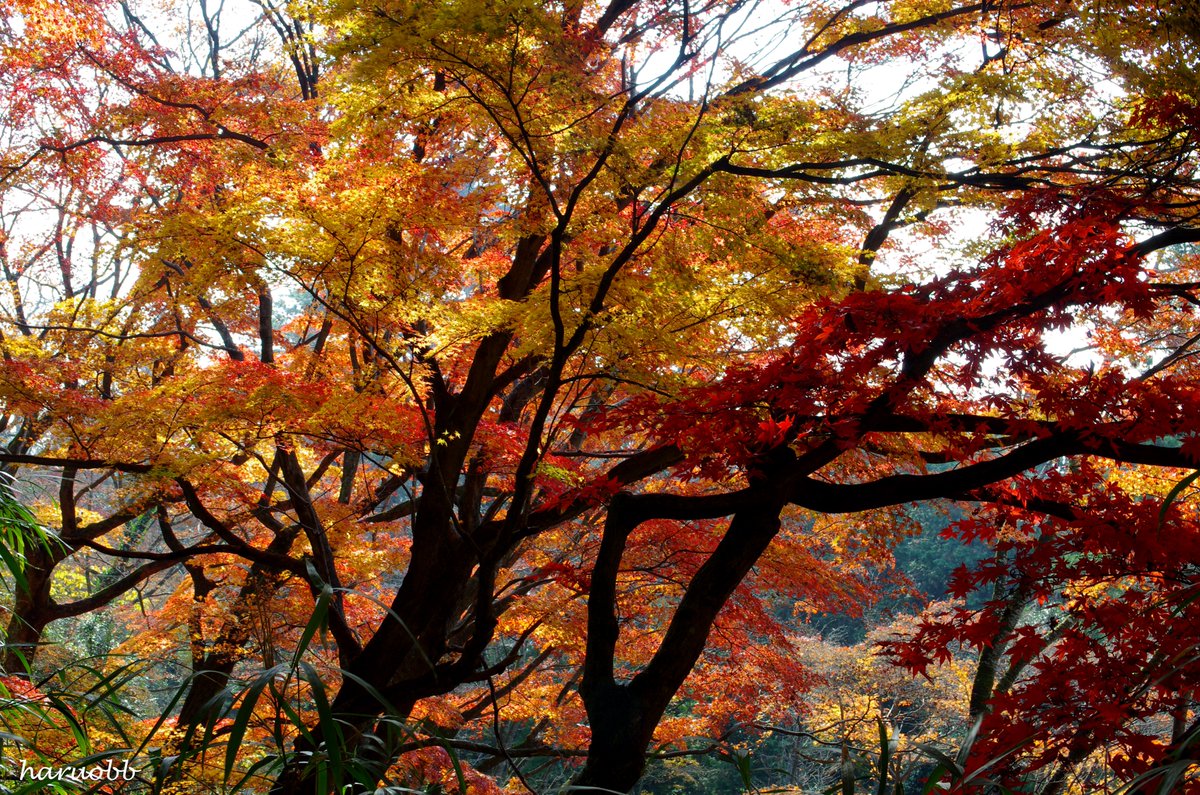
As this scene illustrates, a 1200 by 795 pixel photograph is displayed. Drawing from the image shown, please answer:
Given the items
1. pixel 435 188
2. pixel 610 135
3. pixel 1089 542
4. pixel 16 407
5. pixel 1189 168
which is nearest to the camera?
pixel 1089 542

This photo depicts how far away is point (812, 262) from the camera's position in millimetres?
4695

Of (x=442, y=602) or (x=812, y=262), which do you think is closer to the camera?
(x=812, y=262)

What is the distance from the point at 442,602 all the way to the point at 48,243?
7.44m

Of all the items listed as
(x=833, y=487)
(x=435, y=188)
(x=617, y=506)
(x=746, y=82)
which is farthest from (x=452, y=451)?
(x=746, y=82)

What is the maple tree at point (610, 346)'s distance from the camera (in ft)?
10.6

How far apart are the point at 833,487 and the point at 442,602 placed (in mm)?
3393

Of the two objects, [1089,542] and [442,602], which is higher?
[1089,542]

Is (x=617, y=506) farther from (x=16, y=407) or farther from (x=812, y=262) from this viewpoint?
(x=16, y=407)

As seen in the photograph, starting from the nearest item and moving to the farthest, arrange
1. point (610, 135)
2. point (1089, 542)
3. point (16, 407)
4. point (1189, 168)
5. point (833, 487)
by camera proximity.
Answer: point (1089, 542) → point (833, 487) → point (610, 135) → point (1189, 168) → point (16, 407)

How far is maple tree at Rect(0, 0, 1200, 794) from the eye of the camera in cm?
324

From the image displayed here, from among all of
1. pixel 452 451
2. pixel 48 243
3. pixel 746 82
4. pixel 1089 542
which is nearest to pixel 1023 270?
pixel 1089 542

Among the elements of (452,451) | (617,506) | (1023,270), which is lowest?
(617,506)

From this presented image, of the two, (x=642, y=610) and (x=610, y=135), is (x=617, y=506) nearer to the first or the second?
(x=610, y=135)

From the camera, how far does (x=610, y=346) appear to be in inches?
175
